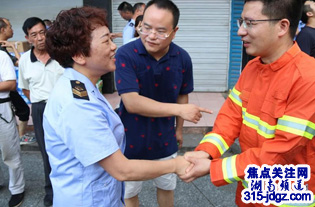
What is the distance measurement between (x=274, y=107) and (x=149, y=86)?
113cm

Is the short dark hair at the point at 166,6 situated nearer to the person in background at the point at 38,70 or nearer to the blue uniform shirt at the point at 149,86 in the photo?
the blue uniform shirt at the point at 149,86

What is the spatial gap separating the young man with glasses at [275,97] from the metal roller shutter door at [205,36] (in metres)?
5.53

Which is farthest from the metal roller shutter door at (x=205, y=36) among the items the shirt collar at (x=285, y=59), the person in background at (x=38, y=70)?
the shirt collar at (x=285, y=59)

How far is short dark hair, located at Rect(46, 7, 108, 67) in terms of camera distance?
5.70ft

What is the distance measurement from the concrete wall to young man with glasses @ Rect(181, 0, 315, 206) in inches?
256

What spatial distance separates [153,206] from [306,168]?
7.17 ft

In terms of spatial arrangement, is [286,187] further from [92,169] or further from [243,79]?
[92,169]

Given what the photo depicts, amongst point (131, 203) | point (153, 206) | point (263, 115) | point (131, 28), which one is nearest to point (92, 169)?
point (263, 115)

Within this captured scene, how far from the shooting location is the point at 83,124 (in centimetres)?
161

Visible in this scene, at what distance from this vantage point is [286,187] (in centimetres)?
194

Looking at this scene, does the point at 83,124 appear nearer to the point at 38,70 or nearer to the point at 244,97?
the point at 244,97

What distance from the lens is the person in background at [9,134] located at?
11.4 feet

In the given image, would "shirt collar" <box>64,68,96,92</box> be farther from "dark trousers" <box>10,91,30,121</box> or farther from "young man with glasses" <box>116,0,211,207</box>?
"dark trousers" <box>10,91,30,121</box>

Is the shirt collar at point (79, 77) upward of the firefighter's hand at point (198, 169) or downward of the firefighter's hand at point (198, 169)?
upward
